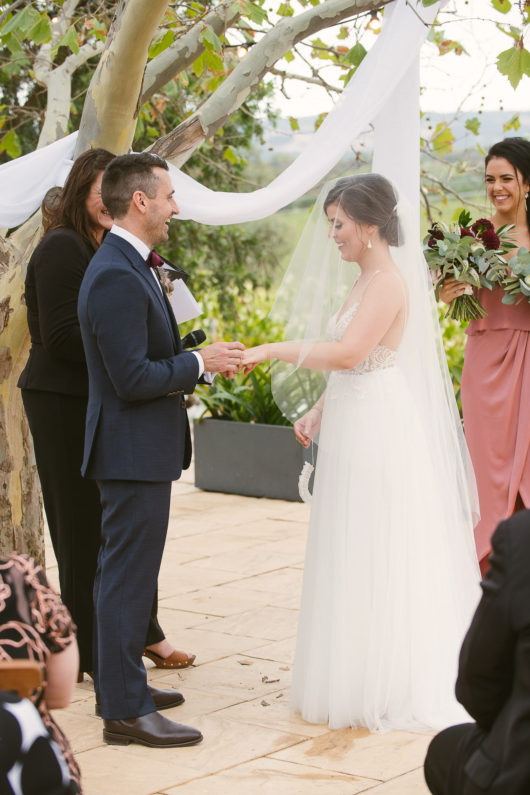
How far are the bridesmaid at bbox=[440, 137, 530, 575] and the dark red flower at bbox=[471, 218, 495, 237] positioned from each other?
162 mm

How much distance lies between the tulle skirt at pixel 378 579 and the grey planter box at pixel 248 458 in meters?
4.13

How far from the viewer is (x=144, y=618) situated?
3.76 meters

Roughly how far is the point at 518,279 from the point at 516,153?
23.9 inches

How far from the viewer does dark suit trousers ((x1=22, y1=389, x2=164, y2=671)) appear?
14.1 ft

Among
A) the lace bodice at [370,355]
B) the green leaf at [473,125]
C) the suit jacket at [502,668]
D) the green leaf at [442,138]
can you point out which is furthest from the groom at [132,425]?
the green leaf at [473,125]

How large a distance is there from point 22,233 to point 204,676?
2.33 m

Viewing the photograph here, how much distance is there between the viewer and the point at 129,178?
3643 mm

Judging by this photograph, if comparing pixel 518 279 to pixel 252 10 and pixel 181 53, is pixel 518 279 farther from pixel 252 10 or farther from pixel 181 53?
pixel 181 53

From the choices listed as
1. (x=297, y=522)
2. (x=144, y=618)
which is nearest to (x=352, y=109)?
(x=144, y=618)

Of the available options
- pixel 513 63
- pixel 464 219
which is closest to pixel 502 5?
pixel 513 63

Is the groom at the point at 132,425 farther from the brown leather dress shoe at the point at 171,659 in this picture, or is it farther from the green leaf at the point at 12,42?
the green leaf at the point at 12,42

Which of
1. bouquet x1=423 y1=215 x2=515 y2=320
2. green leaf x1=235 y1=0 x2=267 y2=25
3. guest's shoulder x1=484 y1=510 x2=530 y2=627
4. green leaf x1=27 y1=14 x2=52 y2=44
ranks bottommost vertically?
guest's shoulder x1=484 y1=510 x2=530 y2=627

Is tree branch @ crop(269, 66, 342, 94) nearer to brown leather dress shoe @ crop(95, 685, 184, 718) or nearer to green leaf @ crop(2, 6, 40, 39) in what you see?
green leaf @ crop(2, 6, 40, 39)

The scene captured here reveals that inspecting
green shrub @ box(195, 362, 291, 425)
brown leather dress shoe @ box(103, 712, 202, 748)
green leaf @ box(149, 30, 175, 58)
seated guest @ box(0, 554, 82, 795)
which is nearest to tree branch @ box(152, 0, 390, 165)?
green leaf @ box(149, 30, 175, 58)
